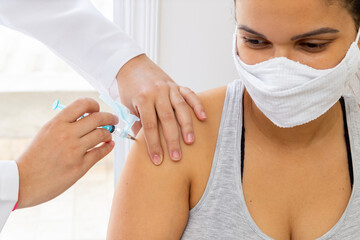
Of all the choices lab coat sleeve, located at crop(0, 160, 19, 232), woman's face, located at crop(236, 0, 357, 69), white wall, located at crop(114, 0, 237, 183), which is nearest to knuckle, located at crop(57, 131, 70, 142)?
lab coat sleeve, located at crop(0, 160, 19, 232)

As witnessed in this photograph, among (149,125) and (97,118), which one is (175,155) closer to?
(149,125)

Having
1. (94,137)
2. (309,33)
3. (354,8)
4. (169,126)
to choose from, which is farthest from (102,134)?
(354,8)

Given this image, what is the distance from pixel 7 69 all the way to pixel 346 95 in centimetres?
397

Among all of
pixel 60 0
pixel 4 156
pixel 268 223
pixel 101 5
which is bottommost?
pixel 4 156

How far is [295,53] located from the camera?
1233 mm

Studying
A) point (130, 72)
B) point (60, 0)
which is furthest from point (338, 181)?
point (60, 0)

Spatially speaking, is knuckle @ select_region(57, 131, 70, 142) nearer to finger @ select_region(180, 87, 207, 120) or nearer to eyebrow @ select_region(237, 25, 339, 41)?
finger @ select_region(180, 87, 207, 120)

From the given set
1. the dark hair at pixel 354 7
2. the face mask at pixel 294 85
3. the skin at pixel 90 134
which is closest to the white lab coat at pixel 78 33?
the skin at pixel 90 134

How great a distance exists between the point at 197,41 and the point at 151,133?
1189 millimetres

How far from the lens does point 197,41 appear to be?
2426 mm

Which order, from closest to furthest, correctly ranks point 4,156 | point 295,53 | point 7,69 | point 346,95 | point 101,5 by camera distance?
1. point 295,53
2. point 346,95
3. point 101,5
4. point 4,156
5. point 7,69

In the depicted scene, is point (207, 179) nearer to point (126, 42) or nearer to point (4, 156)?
point (126, 42)

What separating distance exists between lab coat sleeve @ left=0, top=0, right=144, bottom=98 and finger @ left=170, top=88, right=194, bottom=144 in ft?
0.74

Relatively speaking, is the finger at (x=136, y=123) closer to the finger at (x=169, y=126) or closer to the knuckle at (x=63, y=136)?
the finger at (x=169, y=126)
